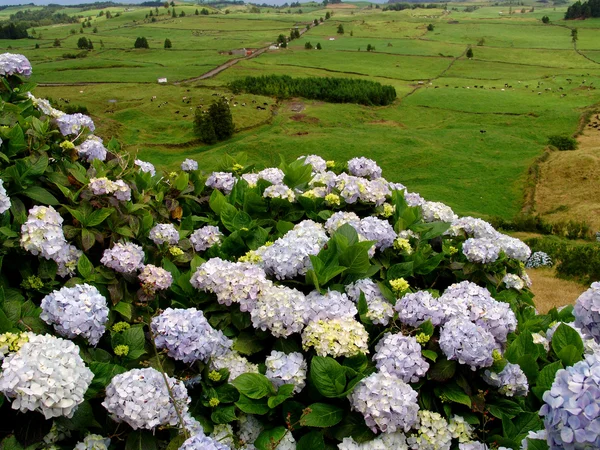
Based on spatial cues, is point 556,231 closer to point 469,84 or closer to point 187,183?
point 187,183

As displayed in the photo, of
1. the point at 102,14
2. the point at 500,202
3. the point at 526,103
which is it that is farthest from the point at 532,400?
the point at 102,14

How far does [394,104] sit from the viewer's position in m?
50.9

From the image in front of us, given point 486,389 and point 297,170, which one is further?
point 297,170

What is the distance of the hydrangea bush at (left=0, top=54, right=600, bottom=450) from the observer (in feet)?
8.98

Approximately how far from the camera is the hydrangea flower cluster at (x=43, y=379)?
2377 mm

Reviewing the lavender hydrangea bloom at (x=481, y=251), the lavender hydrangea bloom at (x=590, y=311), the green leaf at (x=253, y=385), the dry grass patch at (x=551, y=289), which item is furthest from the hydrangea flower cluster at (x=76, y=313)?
the dry grass patch at (x=551, y=289)

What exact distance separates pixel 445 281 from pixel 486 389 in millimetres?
1433

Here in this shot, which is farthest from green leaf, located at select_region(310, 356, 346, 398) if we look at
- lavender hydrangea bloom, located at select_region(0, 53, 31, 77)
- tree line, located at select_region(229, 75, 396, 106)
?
tree line, located at select_region(229, 75, 396, 106)

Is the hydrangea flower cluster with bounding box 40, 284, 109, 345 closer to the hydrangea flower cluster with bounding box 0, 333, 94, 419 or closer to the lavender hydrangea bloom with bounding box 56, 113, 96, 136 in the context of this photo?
the hydrangea flower cluster with bounding box 0, 333, 94, 419

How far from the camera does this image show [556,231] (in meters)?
25.6

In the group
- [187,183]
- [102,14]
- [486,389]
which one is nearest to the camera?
[486,389]

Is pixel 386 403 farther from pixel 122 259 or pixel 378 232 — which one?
pixel 122 259

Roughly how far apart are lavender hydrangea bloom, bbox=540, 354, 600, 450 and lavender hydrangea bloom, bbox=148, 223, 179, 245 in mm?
3213

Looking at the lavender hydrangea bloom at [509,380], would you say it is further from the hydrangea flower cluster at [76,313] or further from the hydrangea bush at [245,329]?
the hydrangea flower cluster at [76,313]
